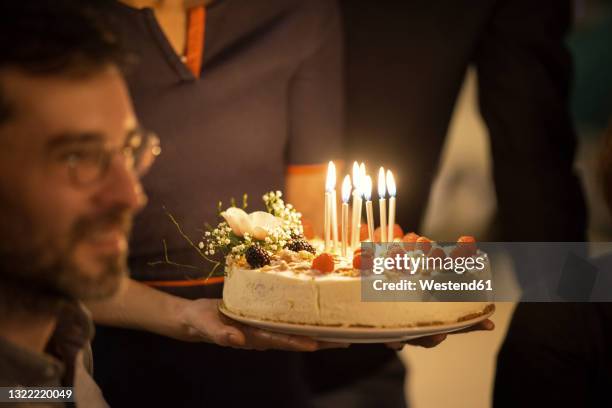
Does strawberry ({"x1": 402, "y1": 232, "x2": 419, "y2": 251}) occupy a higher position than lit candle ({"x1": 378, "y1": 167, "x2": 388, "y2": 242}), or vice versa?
lit candle ({"x1": 378, "y1": 167, "x2": 388, "y2": 242})

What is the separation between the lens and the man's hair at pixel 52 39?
1.45m

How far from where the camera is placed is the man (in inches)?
57.3

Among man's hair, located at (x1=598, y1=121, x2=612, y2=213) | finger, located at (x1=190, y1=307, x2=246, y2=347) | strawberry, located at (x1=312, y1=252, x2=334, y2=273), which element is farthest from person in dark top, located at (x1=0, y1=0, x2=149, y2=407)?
man's hair, located at (x1=598, y1=121, x2=612, y2=213)

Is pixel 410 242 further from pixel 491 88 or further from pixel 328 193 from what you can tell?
pixel 491 88

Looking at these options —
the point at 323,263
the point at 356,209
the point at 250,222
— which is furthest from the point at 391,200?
the point at 250,222

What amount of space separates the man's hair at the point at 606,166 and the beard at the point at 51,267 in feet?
5.21

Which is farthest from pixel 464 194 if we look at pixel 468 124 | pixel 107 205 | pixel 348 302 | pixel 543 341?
pixel 107 205

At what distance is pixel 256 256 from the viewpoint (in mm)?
2197

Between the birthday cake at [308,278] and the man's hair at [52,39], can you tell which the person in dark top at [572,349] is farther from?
the man's hair at [52,39]

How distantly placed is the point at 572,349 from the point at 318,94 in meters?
1.10

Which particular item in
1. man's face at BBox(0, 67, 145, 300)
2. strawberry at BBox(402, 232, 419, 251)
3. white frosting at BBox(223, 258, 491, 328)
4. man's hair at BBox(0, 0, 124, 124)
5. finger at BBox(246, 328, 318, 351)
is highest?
man's hair at BBox(0, 0, 124, 124)

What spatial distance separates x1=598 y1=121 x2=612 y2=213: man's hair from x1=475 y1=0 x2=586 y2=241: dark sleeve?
66 cm

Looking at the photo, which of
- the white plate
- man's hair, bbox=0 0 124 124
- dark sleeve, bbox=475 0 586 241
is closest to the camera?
man's hair, bbox=0 0 124 124

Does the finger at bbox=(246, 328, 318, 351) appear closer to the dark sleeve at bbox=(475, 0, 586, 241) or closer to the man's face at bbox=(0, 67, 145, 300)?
the man's face at bbox=(0, 67, 145, 300)
